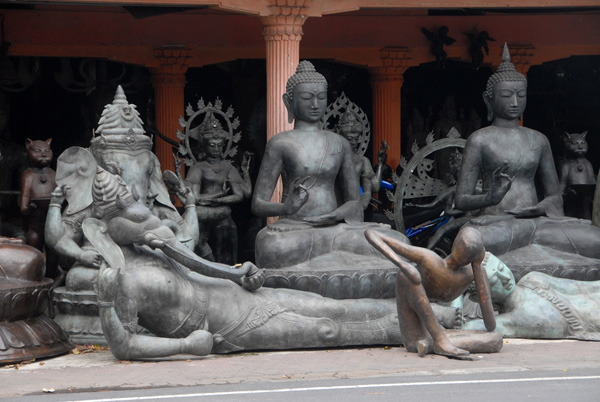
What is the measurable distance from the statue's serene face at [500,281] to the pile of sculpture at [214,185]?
3.55 meters

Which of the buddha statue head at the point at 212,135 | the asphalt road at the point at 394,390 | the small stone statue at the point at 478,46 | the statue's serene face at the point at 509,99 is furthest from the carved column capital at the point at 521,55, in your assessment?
the asphalt road at the point at 394,390

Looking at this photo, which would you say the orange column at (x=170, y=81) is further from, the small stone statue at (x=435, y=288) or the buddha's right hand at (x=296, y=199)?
the small stone statue at (x=435, y=288)

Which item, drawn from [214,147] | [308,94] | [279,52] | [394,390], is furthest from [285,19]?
[394,390]

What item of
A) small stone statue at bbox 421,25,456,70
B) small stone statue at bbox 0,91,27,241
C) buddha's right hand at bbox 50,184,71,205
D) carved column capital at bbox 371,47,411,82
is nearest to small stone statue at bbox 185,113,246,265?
small stone statue at bbox 0,91,27,241

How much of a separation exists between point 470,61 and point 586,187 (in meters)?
4.49

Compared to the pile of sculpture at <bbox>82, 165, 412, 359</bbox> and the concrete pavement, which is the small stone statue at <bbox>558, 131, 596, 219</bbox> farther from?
the pile of sculpture at <bbox>82, 165, 412, 359</bbox>

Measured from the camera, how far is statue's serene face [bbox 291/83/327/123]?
1079cm

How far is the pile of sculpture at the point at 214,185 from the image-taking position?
12719 mm

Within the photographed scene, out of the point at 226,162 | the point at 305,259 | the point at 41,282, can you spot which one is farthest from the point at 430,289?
the point at 226,162

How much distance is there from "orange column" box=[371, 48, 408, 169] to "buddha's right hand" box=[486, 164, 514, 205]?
20.0ft

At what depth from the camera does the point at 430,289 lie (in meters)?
9.19

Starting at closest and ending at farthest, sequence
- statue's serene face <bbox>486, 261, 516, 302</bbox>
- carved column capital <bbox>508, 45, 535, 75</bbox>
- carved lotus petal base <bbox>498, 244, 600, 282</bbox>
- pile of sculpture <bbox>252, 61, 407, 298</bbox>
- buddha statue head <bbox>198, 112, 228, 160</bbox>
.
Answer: statue's serene face <bbox>486, 261, 516, 302</bbox> < pile of sculpture <bbox>252, 61, 407, 298</bbox> < carved lotus petal base <bbox>498, 244, 600, 282</bbox> < buddha statue head <bbox>198, 112, 228, 160</bbox> < carved column capital <bbox>508, 45, 535, 75</bbox>

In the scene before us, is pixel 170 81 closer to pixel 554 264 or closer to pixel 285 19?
pixel 285 19

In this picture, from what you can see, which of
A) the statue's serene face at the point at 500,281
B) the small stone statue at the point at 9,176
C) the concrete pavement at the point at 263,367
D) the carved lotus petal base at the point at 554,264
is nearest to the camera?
the concrete pavement at the point at 263,367
